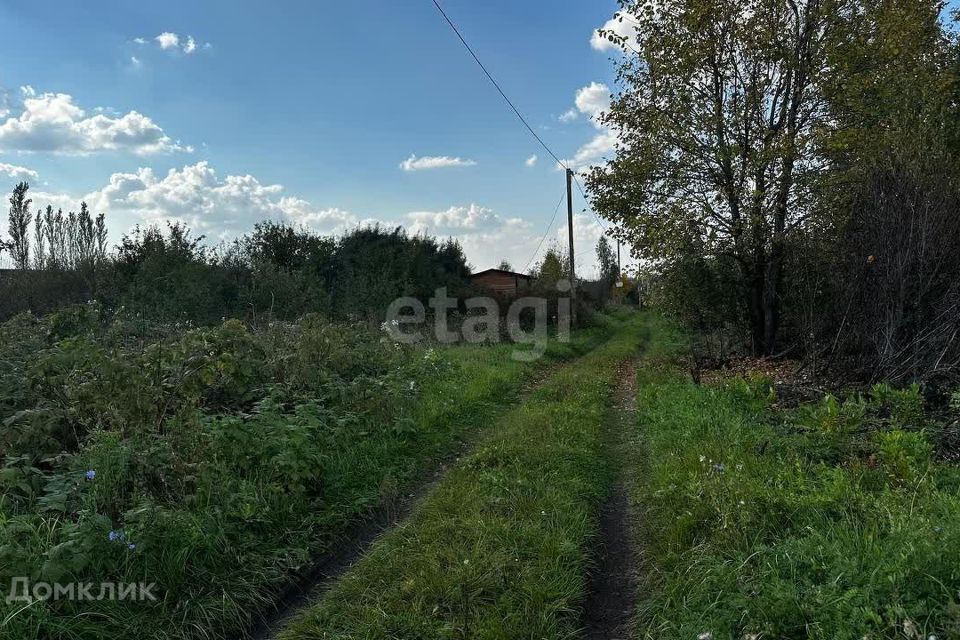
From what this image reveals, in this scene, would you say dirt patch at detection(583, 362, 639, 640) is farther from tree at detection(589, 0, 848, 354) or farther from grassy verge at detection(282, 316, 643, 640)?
tree at detection(589, 0, 848, 354)

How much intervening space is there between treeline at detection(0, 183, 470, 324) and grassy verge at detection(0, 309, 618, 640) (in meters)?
4.57

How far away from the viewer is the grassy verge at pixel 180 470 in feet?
9.92

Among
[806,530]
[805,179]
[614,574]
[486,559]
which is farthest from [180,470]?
[805,179]

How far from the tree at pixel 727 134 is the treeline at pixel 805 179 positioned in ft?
0.12

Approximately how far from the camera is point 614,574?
3557 millimetres

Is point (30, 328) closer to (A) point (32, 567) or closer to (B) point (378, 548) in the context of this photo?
(A) point (32, 567)

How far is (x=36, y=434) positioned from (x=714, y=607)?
15.9 feet

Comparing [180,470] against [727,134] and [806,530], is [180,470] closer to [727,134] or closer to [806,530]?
[806,530]

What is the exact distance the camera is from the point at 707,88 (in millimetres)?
11492

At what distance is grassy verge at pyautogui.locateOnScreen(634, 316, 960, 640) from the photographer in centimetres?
231

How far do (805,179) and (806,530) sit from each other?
29.9 ft

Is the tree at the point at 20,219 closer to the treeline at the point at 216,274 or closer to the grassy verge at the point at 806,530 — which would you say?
the treeline at the point at 216,274

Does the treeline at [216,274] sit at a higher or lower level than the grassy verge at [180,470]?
higher

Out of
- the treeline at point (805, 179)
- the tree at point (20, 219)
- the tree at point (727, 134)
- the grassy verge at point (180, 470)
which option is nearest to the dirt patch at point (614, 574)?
the grassy verge at point (180, 470)
